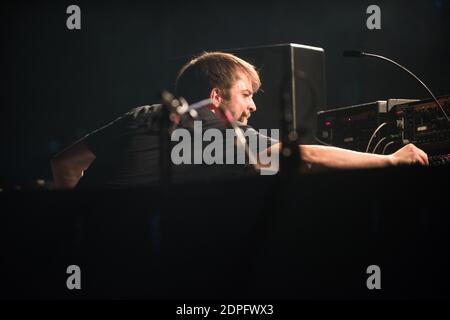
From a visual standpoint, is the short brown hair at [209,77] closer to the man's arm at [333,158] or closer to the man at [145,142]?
the man at [145,142]

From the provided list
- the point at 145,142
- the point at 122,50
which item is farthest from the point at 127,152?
the point at 122,50

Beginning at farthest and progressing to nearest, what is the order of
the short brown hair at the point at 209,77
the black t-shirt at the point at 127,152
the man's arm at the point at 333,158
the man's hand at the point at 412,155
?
1. the short brown hair at the point at 209,77
2. the black t-shirt at the point at 127,152
3. the man's hand at the point at 412,155
4. the man's arm at the point at 333,158

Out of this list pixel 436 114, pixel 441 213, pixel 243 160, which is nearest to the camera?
pixel 441 213

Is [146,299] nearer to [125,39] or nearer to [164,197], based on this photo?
[164,197]

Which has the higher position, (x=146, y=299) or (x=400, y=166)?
(x=400, y=166)

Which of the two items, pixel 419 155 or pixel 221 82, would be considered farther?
pixel 221 82

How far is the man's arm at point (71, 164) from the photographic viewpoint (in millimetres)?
2562

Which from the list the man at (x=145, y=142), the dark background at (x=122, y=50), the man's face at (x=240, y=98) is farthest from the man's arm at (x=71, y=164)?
the dark background at (x=122, y=50)

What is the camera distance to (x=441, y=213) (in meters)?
1.28

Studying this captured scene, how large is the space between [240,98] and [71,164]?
2.50ft

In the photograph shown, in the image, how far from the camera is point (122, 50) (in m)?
4.51

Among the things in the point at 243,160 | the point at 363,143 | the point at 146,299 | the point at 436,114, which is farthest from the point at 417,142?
the point at 146,299

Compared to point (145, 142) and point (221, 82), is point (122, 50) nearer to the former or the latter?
point (221, 82)
